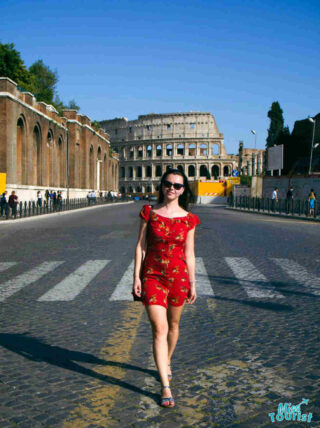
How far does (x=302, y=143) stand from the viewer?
7075 cm

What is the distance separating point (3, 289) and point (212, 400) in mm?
4756

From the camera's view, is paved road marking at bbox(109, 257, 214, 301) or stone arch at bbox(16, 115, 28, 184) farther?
stone arch at bbox(16, 115, 28, 184)

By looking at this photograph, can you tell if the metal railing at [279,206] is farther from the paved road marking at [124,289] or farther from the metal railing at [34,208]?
the paved road marking at [124,289]

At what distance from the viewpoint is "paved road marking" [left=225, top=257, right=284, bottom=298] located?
698cm

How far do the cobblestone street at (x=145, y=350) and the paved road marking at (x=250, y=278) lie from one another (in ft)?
0.11

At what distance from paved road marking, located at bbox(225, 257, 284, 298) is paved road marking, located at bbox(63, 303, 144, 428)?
2298 millimetres

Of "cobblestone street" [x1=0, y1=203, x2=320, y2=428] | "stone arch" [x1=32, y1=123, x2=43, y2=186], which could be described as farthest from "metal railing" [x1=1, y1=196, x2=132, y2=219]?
"cobblestone street" [x1=0, y1=203, x2=320, y2=428]

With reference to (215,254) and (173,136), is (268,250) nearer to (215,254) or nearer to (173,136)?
(215,254)

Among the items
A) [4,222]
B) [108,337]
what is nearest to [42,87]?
Result: [4,222]

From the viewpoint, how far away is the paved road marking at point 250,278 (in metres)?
6.98

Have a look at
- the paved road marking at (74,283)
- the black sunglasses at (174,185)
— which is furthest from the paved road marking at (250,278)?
the black sunglasses at (174,185)

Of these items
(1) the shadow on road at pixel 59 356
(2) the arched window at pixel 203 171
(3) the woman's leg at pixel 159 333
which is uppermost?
(2) the arched window at pixel 203 171

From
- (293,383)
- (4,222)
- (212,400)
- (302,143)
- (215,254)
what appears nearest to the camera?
(212,400)
